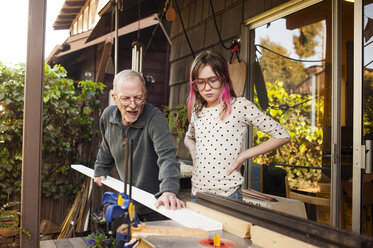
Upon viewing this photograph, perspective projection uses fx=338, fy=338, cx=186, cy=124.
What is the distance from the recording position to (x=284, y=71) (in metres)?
3.21

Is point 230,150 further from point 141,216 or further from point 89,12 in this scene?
point 89,12

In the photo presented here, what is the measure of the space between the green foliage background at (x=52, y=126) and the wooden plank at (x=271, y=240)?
12.7 ft

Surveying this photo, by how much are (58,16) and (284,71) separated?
153 inches

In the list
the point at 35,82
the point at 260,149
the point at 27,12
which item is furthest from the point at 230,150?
the point at 27,12

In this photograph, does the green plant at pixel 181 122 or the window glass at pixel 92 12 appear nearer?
the green plant at pixel 181 122

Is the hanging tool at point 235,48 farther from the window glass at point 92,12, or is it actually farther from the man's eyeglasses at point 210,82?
the window glass at point 92,12

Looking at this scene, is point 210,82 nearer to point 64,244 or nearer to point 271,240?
point 271,240

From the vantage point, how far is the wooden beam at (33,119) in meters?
1.84

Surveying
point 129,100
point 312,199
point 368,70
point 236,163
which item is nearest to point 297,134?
point 312,199

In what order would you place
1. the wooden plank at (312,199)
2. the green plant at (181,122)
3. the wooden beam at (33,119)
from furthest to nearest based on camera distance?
the green plant at (181,122) < the wooden plank at (312,199) < the wooden beam at (33,119)

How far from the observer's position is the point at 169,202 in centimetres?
131

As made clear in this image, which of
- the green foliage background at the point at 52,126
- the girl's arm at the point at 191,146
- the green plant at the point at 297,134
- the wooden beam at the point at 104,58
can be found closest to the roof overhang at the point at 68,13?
the wooden beam at the point at 104,58

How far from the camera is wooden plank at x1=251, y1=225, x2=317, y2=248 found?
32.5 inches

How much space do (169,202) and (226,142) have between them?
556 millimetres
